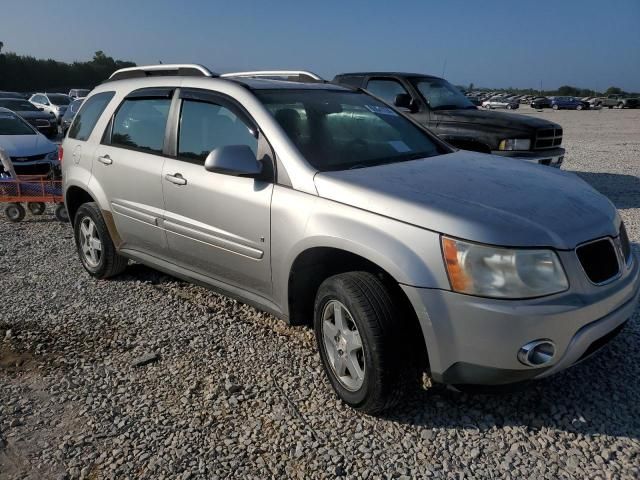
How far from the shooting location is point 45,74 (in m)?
54.9

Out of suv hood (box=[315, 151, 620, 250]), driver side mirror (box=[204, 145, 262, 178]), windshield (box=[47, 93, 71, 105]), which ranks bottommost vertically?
windshield (box=[47, 93, 71, 105])

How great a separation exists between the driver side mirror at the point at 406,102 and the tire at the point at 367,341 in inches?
244

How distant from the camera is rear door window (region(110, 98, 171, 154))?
4.11 m

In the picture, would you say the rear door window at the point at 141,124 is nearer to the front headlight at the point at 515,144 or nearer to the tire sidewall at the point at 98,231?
the tire sidewall at the point at 98,231

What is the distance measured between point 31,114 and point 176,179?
1834 cm

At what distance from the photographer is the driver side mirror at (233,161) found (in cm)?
315

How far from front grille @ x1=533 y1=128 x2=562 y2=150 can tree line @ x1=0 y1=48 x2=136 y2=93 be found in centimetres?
4696

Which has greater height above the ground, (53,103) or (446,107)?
(446,107)

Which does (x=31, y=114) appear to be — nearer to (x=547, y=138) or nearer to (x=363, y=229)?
(x=547, y=138)

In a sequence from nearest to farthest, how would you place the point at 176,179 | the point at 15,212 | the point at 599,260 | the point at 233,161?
the point at 599,260, the point at 233,161, the point at 176,179, the point at 15,212

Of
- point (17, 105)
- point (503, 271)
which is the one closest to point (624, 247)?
point (503, 271)

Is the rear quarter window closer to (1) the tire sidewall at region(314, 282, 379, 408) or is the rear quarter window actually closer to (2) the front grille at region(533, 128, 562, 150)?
(1) the tire sidewall at region(314, 282, 379, 408)

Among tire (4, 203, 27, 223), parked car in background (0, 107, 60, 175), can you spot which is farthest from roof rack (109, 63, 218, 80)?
parked car in background (0, 107, 60, 175)

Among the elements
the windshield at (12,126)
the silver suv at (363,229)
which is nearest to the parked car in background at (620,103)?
the windshield at (12,126)
